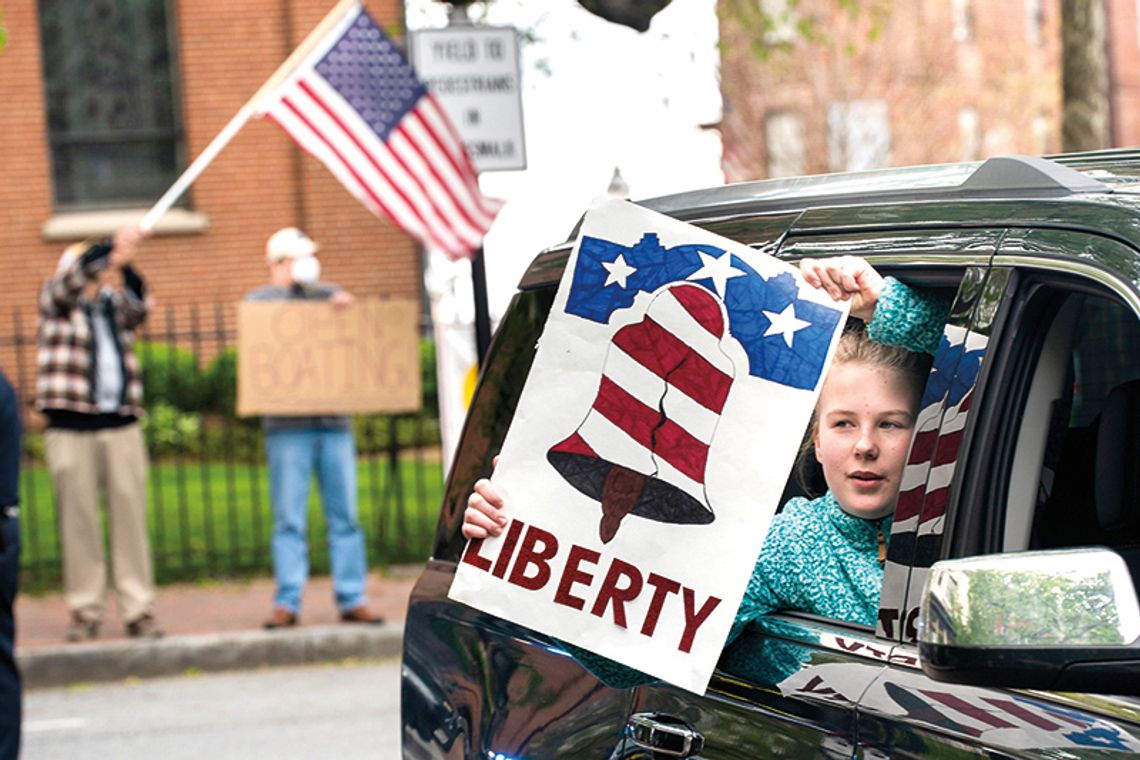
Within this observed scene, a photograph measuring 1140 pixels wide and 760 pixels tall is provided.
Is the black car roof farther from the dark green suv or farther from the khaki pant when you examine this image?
the khaki pant

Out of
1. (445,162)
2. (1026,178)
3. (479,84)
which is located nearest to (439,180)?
(445,162)

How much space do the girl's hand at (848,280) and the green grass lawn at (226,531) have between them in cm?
947

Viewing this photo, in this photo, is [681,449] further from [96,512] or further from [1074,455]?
[96,512]

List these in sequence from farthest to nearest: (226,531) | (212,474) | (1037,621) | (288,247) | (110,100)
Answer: (110,100) → (212,474) → (226,531) → (288,247) → (1037,621)

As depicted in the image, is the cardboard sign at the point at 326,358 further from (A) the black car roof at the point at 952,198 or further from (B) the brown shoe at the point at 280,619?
(A) the black car roof at the point at 952,198

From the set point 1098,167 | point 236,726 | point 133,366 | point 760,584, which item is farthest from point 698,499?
point 133,366

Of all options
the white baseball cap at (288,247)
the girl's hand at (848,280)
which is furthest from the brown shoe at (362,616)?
the girl's hand at (848,280)

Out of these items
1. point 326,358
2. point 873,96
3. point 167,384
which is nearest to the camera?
point 326,358

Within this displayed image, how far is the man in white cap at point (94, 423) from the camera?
31.0 feet

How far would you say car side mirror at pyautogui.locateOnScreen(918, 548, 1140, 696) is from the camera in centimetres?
180

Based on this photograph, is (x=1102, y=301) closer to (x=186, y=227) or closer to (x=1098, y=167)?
(x=1098, y=167)

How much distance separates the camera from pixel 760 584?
271cm

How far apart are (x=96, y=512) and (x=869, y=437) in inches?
307

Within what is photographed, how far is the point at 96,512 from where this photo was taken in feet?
32.1
